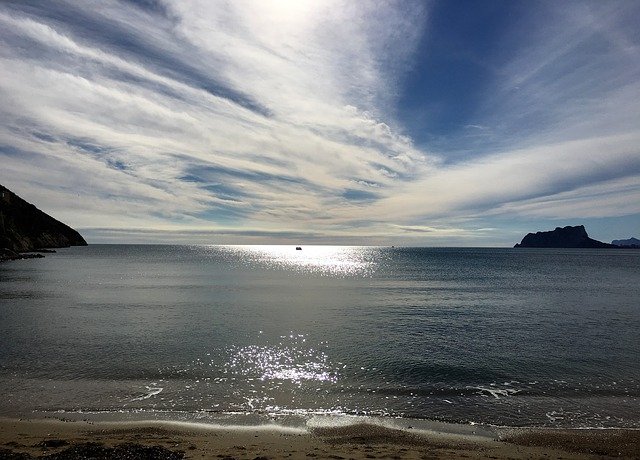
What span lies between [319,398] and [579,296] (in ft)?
200

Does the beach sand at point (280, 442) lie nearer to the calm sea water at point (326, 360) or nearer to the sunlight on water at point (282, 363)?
the calm sea water at point (326, 360)

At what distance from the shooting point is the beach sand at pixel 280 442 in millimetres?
13000

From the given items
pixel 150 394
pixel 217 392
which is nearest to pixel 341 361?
pixel 217 392

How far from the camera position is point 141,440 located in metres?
14.2

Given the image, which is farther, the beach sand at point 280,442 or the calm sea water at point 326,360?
the calm sea water at point 326,360

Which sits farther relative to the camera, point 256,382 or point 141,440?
point 256,382

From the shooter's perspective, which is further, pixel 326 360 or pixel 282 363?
pixel 326 360

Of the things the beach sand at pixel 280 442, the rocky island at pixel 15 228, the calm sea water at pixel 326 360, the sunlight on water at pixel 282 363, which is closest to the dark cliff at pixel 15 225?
the rocky island at pixel 15 228

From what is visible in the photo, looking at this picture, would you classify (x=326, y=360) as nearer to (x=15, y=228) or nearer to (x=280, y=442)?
(x=280, y=442)

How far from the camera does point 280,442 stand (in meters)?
14.7

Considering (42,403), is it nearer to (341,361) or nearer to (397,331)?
(341,361)

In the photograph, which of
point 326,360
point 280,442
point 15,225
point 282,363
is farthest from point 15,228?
point 280,442

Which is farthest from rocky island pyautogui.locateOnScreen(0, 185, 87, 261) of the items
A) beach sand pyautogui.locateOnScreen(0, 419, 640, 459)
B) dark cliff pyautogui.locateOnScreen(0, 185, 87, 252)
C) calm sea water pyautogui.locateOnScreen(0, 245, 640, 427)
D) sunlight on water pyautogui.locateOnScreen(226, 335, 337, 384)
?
beach sand pyautogui.locateOnScreen(0, 419, 640, 459)

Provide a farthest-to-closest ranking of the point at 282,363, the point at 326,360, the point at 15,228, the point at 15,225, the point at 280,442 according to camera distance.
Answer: the point at 15,225, the point at 15,228, the point at 326,360, the point at 282,363, the point at 280,442
